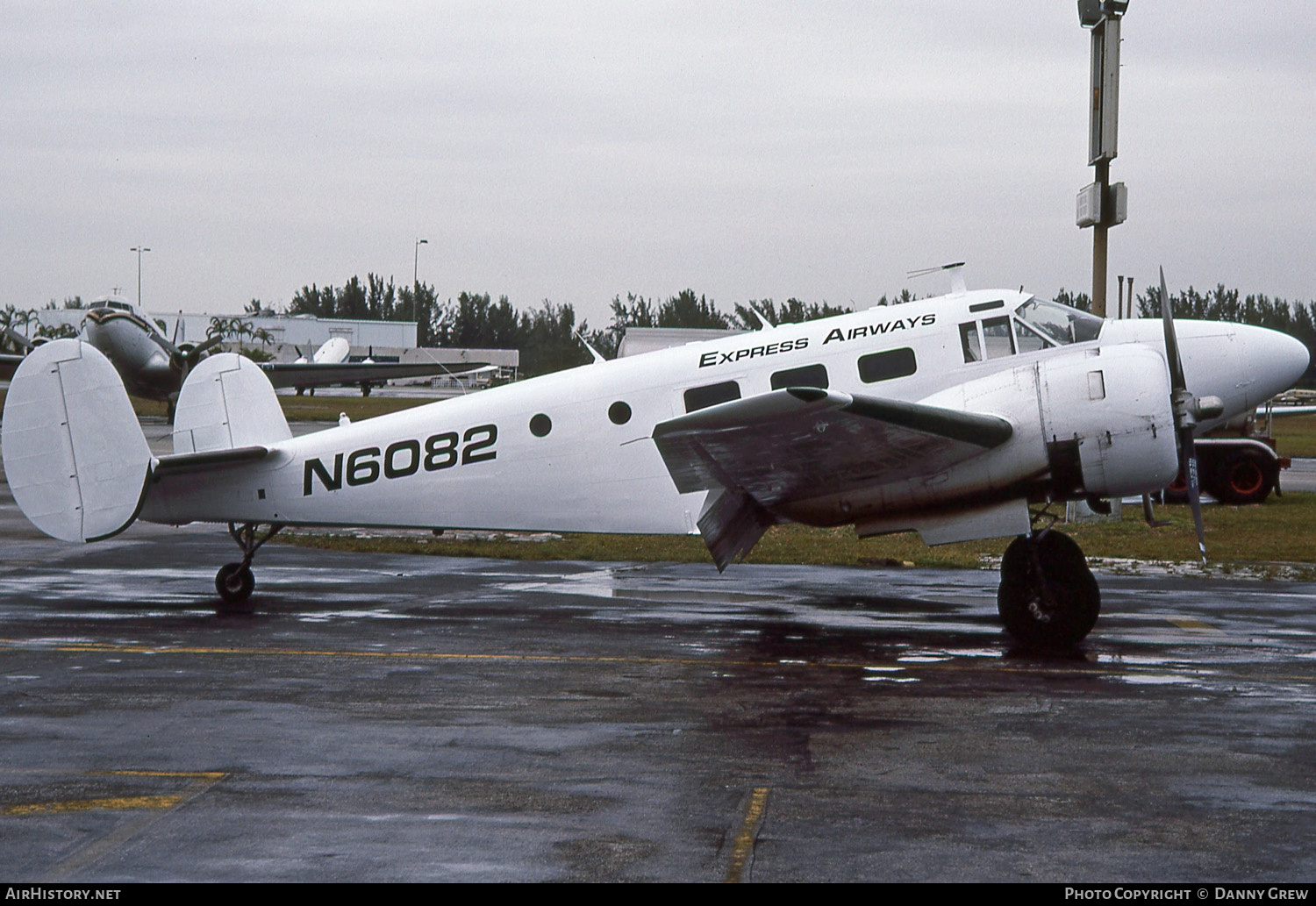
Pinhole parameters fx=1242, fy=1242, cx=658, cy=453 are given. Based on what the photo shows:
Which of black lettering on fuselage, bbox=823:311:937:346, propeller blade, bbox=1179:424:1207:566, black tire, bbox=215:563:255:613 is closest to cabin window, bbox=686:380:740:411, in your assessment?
black lettering on fuselage, bbox=823:311:937:346

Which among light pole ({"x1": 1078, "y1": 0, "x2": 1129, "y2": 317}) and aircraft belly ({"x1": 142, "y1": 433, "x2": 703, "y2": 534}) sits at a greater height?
light pole ({"x1": 1078, "y1": 0, "x2": 1129, "y2": 317})

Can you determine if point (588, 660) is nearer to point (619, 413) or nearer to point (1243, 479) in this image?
point (619, 413)

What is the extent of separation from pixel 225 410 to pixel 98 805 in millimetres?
8371

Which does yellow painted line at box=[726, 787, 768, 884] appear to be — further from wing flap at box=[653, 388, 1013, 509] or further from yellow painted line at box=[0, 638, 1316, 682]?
yellow painted line at box=[0, 638, 1316, 682]

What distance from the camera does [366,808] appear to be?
6477mm

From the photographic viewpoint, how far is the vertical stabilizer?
41.6 feet

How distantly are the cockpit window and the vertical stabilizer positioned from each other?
29.4 ft

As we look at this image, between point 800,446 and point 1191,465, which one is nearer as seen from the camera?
point 800,446

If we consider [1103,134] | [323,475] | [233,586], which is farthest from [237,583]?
[1103,134]

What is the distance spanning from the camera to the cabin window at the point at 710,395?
1240 centimetres

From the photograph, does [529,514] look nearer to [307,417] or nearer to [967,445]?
[967,445]

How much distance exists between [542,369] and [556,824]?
76588 mm

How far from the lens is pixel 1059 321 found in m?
11.8
